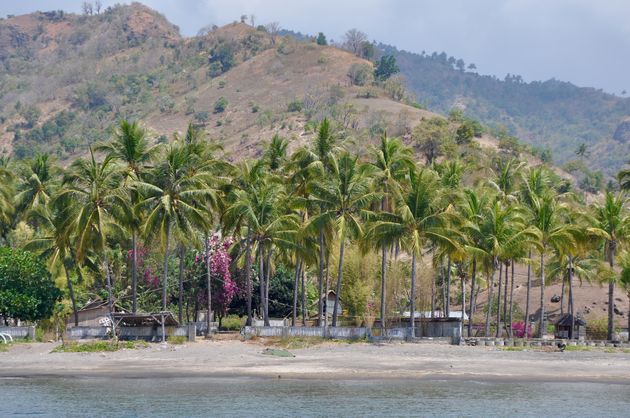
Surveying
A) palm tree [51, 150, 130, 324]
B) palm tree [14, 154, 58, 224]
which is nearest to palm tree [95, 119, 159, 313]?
palm tree [51, 150, 130, 324]

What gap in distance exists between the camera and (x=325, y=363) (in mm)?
51781

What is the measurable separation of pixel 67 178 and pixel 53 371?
1535cm

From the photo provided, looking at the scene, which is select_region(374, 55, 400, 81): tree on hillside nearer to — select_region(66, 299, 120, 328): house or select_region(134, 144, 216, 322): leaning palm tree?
select_region(66, 299, 120, 328): house

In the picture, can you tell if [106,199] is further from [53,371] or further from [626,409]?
[626,409]

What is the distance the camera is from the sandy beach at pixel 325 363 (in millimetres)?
49094

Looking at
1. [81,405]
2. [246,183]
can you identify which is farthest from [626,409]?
[246,183]

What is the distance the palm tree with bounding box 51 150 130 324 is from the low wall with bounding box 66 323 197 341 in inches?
90.7

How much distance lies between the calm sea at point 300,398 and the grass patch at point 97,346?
28.1ft

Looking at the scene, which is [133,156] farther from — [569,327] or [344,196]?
[569,327]

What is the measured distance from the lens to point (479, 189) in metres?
78.2

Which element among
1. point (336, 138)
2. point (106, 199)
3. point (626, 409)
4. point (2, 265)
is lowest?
point (626, 409)

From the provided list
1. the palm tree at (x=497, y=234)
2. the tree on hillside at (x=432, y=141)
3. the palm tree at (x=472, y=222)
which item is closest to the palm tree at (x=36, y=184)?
the palm tree at (x=472, y=222)

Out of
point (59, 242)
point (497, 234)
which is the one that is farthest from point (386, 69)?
point (59, 242)

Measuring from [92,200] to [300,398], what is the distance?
23512 mm
